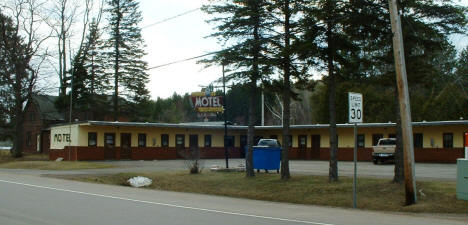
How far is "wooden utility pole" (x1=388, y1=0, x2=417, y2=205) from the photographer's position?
14180 millimetres

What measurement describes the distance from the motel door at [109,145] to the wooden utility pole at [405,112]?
1243 inches

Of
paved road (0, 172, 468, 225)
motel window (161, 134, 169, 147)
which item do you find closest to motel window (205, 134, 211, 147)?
motel window (161, 134, 169, 147)

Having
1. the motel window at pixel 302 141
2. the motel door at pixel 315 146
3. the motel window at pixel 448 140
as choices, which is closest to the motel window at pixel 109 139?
the motel window at pixel 302 141

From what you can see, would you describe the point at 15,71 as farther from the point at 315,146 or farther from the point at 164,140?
the point at 315,146

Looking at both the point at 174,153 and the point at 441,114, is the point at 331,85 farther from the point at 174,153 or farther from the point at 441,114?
the point at 441,114

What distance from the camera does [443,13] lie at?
16.3 meters

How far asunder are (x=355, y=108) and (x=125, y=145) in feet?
103

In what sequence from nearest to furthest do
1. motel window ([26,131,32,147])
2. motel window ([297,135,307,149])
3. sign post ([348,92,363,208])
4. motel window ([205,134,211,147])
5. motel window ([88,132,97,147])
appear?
sign post ([348,92,363,208]) < motel window ([88,132,97,147]) < motel window ([297,135,307,149]) < motel window ([205,134,211,147]) < motel window ([26,131,32,147])

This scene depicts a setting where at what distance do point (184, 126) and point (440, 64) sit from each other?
23.9 m

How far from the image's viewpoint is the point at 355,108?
14797mm

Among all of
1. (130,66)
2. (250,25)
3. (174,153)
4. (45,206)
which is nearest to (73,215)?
(45,206)

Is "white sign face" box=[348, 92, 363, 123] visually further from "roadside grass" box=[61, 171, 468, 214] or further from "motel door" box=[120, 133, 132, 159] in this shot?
"motel door" box=[120, 133, 132, 159]

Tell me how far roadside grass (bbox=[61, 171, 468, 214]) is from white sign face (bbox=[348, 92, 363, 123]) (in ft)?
8.84

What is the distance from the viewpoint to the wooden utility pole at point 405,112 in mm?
14180
